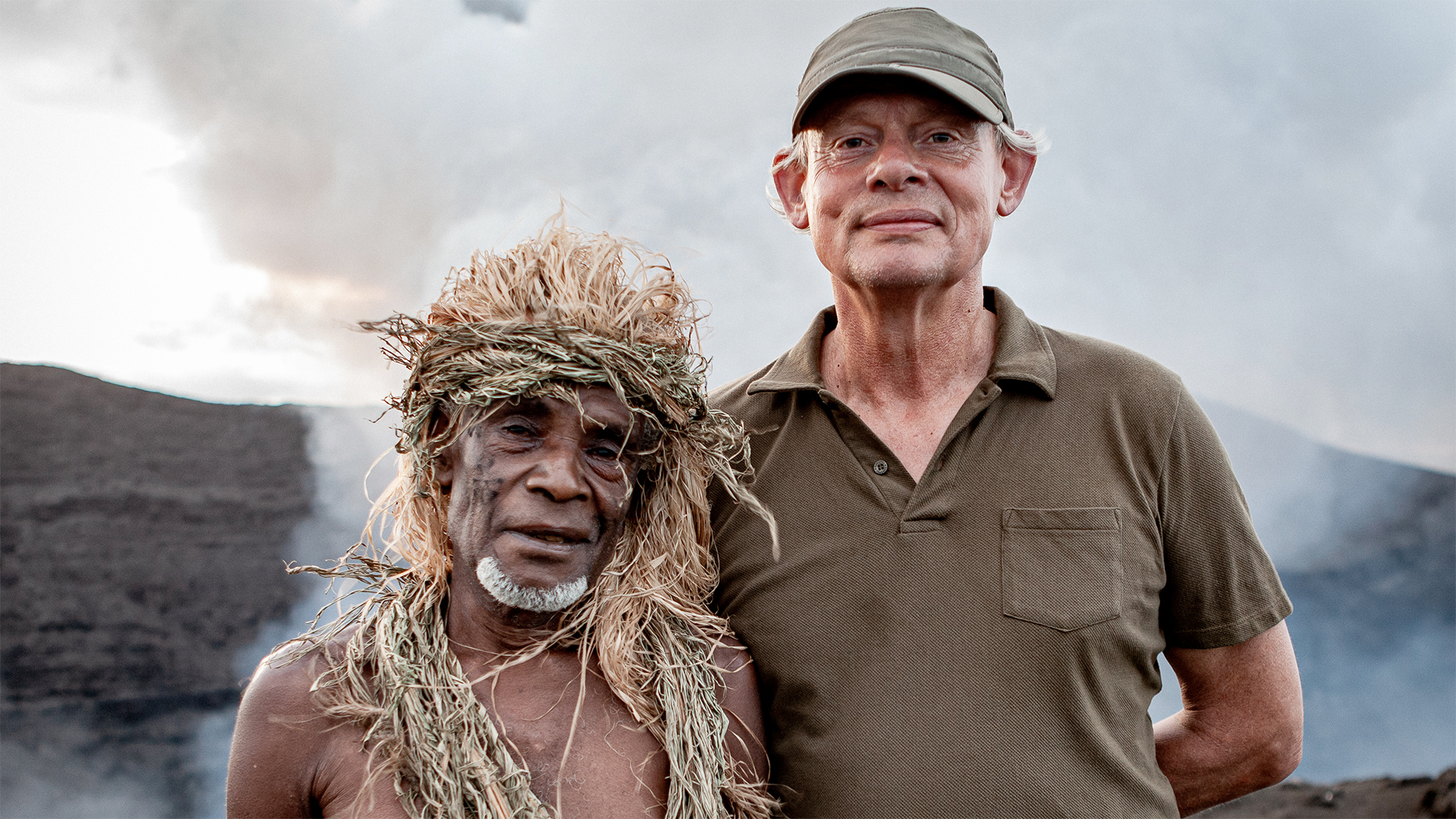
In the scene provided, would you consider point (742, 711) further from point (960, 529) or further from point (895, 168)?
point (895, 168)

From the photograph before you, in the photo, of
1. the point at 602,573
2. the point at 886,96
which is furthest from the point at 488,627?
the point at 886,96

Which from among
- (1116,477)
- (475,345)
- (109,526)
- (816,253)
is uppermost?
(816,253)

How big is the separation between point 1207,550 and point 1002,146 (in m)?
1.36

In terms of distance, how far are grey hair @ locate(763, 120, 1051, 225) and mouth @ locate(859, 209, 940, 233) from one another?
0.38m

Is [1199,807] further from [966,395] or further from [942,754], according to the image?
[966,395]

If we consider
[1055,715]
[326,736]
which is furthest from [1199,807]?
[326,736]

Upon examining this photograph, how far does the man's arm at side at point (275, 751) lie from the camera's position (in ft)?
6.91

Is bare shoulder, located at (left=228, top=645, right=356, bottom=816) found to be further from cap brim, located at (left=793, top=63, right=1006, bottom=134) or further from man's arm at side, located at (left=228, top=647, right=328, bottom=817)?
cap brim, located at (left=793, top=63, right=1006, bottom=134)

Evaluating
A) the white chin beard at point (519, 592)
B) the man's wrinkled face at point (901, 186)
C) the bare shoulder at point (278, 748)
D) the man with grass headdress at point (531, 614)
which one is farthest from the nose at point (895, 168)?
the bare shoulder at point (278, 748)

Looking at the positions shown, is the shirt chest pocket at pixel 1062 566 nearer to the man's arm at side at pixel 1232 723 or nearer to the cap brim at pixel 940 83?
the man's arm at side at pixel 1232 723

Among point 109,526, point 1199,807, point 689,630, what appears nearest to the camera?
point 689,630

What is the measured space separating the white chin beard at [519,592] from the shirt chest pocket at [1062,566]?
3.67ft

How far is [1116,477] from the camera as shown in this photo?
8.27 ft

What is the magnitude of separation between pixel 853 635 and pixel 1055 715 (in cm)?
54
